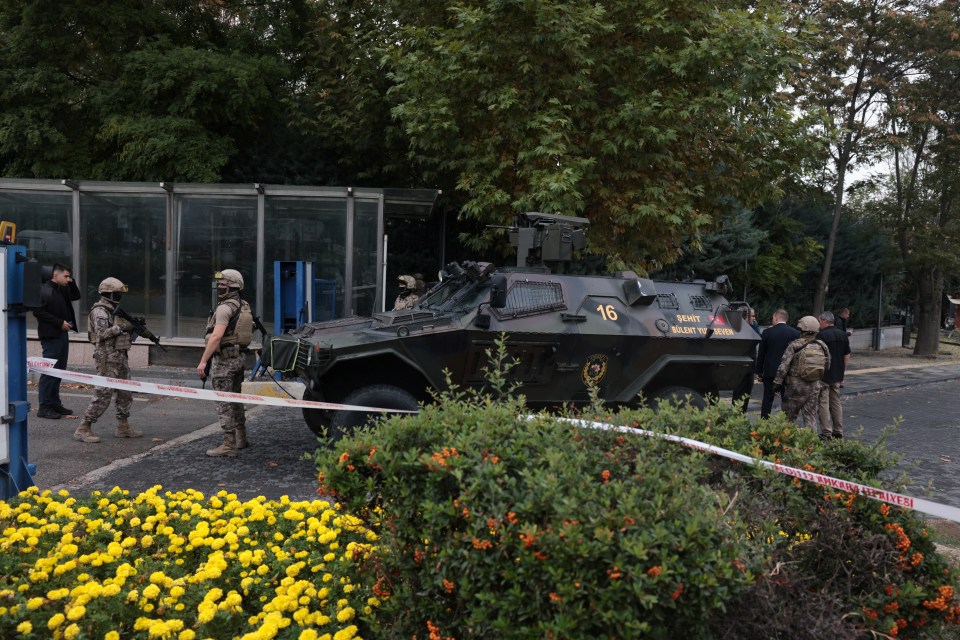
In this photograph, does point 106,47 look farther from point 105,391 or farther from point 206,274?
point 105,391

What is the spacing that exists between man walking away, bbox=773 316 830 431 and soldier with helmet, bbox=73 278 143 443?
22.9 ft

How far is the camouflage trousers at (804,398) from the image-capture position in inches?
339

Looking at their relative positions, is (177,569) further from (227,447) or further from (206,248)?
(206,248)

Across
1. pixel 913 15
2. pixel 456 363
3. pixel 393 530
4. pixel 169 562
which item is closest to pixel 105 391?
pixel 456 363

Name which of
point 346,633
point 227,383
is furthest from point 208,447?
point 346,633

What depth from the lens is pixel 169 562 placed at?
150 inches

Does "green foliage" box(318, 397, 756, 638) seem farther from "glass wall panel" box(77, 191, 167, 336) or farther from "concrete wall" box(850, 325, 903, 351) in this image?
"concrete wall" box(850, 325, 903, 351)

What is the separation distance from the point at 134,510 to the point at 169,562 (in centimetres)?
81

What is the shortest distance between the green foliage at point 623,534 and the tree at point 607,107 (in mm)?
7766

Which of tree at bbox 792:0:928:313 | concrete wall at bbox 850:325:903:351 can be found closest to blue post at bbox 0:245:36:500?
tree at bbox 792:0:928:313

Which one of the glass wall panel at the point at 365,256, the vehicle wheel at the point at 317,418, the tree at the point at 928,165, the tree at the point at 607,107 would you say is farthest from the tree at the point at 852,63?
the vehicle wheel at the point at 317,418

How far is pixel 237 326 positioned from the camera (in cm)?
755

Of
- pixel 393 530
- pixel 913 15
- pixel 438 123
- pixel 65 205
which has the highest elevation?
pixel 913 15

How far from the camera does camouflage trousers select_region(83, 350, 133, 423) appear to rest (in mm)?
7719
